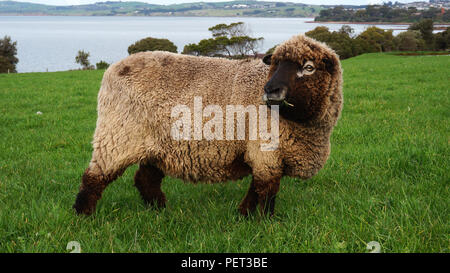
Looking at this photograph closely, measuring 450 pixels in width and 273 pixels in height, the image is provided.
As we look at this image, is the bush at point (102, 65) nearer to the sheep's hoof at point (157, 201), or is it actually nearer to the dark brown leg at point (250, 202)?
the sheep's hoof at point (157, 201)

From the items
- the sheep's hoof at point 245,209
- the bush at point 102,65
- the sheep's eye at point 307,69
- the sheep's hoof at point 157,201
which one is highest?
the sheep's eye at point 307,69

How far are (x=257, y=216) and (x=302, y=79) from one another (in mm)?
1433

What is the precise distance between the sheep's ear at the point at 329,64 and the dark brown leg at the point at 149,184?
2.25 metres

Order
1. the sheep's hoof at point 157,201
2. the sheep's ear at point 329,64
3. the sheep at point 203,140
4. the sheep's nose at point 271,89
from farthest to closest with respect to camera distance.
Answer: the sheep's hoof at point 157,201
the sheep at point 203,140
the sheep's ear at point 329,64
the sheep's nose at point 271,89

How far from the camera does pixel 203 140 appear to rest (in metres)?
3.35

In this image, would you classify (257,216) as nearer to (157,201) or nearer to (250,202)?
(250,202)

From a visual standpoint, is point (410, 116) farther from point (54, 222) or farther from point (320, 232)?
point (54, 222)

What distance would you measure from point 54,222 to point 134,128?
117 centimetres

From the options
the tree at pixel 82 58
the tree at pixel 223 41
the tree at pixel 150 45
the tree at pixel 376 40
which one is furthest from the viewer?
the tree at pixel 82 58

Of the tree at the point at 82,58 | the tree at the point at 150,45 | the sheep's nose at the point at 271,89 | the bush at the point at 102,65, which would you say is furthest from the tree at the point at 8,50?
the sheep's nose at the point at 271,89

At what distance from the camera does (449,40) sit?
1871 inches

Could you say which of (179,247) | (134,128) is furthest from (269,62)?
(179,247)

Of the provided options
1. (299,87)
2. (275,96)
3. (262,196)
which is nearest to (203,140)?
(262,196)

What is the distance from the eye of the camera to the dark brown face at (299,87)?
2.79m
